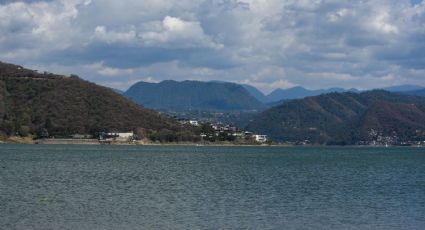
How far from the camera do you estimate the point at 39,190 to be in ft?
197

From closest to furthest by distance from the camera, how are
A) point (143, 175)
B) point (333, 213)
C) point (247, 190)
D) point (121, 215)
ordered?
point (121, 215)
point (333, 213)
point (247, 190)
point (143, 175)

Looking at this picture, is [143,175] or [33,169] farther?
[33,169]

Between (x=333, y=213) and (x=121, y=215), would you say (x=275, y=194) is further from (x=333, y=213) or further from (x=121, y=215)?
(x=121, y=215)

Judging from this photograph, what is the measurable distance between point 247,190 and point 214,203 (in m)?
12.3

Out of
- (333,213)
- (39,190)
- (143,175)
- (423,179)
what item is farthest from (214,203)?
(423,179)

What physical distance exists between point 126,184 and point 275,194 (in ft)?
55.9

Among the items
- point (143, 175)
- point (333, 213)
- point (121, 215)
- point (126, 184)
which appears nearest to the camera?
point (121, 215)

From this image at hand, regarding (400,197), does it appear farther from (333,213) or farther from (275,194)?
(333,213)

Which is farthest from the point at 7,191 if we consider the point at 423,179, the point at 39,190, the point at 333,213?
the point at 423,179

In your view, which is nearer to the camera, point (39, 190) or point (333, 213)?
point (333, 213)

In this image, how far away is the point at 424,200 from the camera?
58094 millimetres

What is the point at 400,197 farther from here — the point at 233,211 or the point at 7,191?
the point at 7,191

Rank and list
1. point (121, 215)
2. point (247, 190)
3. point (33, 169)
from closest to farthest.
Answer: point (121, 215) → point (247, 190) → point (33, 169)

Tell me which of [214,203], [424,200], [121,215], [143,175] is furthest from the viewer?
[143,175]
